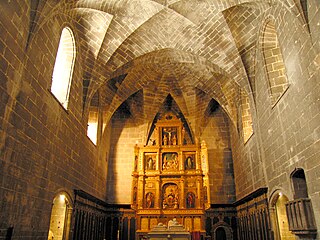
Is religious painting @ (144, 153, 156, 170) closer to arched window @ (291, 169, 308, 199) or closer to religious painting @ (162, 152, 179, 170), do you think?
religious painting @ (162, 152, 179, 170)

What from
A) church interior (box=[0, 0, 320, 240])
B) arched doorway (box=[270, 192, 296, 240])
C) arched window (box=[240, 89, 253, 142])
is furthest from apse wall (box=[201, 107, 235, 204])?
arched doorway (box=[270, 192, 296, 240])

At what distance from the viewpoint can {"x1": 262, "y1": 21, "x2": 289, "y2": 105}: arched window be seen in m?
9.58

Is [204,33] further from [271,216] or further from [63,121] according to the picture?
[271,216]

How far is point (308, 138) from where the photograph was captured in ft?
23.0

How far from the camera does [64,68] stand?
34.3ft

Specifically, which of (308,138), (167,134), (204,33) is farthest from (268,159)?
(167,134)

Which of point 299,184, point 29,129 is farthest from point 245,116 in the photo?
point 29,129

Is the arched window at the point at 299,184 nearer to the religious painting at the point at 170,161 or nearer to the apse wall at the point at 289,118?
the apse wall at the point at 289,118

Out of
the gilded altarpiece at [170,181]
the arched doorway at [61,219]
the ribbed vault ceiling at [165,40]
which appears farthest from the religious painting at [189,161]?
the arched doorway at [61,219]

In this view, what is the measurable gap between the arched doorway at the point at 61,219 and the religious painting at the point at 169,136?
680 centimetres

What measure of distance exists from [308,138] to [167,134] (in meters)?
9.22

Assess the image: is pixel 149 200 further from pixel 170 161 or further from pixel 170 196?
pixel 170 161

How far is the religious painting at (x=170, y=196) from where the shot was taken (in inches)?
557

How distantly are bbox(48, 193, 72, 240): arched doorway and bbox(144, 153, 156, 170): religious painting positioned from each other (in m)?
5.67
